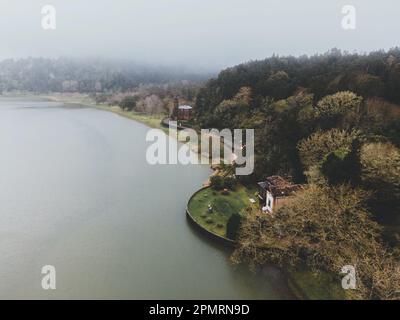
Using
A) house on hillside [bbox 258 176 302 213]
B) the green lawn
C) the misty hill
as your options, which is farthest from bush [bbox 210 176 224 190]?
the misty hill

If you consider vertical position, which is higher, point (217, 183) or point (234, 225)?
point (217, 183)

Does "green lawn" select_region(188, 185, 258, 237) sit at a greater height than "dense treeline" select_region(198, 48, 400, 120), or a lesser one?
lesser

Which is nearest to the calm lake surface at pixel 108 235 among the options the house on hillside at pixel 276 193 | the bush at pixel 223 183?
the bush at pixel 223 183

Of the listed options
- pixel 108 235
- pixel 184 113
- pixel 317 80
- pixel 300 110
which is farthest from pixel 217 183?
pixel 184 113

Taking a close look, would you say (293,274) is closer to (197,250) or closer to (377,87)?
(197,250)

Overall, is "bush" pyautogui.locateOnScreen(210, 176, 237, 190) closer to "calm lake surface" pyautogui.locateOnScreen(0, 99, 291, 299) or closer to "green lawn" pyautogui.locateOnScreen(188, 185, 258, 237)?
"green lawn" pyautogui.locateOnScreen(188, 185, 258, 237)

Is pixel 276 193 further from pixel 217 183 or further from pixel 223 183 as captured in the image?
pixel 217 183
